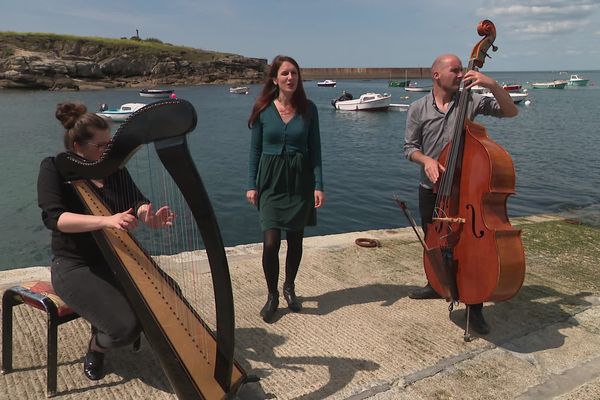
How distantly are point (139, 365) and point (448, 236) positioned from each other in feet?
6.94

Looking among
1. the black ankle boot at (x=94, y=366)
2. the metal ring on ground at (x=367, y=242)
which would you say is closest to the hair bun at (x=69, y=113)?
the black ankle boot at (x=94, y=366)

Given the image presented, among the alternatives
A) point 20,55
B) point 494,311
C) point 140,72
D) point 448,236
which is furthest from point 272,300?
point 140,72

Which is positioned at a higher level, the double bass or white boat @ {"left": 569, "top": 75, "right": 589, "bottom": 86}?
white boat @ {"left": 569, "top": 75, "right": 589, "bottom": 86}

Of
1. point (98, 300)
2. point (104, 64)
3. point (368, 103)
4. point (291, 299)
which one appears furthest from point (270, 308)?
point (104, 64)

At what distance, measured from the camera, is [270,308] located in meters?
3.58

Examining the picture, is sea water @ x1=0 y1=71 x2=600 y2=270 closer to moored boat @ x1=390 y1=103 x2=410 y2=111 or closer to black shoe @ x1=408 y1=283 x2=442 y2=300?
black shoe @ x1=408 y1=283 x2=442 y2=300

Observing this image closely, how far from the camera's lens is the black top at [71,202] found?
2527 millimetres

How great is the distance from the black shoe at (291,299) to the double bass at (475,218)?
3.52 feet

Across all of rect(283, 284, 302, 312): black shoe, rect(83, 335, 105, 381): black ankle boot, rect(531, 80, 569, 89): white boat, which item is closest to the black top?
rect(83, 335, 105, 381): black ankle boot

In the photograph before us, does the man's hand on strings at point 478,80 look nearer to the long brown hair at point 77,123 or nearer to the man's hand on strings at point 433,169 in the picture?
the man's hand on strings at point 433,169

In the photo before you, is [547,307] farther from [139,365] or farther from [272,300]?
[139,365]

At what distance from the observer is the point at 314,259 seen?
16.0ft

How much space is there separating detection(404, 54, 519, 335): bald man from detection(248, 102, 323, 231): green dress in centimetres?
75

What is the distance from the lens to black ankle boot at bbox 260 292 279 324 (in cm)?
354
